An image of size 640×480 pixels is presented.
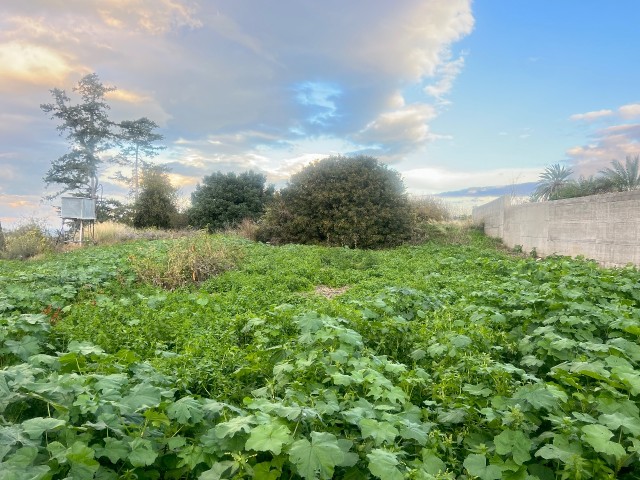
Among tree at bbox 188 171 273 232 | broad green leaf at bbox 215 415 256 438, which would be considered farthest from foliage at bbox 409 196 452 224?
broad green leaf at bbox 215 415 256 438

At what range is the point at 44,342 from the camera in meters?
4.57

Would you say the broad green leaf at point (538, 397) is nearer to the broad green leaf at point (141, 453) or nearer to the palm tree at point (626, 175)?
the broad green leaf at point (141, 453)

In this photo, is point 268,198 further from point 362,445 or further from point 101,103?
point 362,445

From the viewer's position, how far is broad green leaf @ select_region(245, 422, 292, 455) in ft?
6.25

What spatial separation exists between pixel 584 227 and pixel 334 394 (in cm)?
1062

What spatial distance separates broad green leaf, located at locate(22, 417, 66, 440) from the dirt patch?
18.8 feet

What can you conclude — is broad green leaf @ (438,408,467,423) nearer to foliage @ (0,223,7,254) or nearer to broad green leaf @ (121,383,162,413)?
broad green leaf @ (121,383,162,413)

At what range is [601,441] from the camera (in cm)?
210

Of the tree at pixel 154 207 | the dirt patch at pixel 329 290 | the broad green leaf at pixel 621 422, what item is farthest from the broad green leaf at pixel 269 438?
the tree at pixel 154 207

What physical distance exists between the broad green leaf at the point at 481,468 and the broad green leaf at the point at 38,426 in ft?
6.08

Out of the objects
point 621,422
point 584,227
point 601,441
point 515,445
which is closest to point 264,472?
point 515,445

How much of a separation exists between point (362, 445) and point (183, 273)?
7.36 metres

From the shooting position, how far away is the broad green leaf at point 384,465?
1897 millimetres

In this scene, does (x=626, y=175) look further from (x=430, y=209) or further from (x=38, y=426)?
(x=38, y=426)
